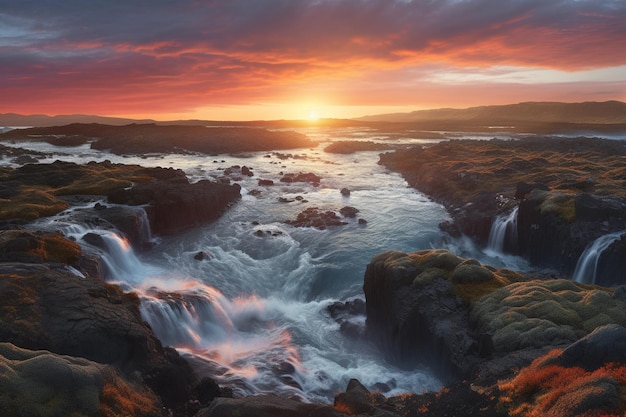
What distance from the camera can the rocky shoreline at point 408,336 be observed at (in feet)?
49.6

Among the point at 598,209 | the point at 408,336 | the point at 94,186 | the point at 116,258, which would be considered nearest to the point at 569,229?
the point at 598,209

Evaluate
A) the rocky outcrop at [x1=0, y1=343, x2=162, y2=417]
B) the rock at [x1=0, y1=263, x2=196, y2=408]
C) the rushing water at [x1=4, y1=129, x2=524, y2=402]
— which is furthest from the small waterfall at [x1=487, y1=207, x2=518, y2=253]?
the rocky outcrop at [x1=0, y1=343, x2=162, y2=417]

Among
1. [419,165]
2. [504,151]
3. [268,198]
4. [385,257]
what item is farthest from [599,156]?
[385,257]

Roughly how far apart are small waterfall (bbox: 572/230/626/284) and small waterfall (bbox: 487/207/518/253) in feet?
36.0

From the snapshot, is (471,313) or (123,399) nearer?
(123,399)

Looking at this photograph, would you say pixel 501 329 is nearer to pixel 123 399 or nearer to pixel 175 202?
pixel 123 399

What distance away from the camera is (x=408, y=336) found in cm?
2803

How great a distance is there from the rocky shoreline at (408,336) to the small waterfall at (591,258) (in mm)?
1017

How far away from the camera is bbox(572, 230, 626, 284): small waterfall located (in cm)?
3697

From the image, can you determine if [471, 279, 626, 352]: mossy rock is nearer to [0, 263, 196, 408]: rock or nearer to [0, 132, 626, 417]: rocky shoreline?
[0, 132, 626, 417]: rocky shoreline

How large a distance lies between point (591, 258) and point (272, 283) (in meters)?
30.1

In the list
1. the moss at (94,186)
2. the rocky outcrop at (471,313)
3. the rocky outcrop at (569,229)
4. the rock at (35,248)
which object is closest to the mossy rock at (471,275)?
the rocky outcrop at (471,313)

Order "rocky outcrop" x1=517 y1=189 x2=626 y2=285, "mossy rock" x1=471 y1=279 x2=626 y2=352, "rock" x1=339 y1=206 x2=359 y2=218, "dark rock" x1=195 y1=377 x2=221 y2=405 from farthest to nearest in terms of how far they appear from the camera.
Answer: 1. "rock" x1=339 y1=206 x2=359 y2=218
2. "rocky outcrop" x1=517 y1=189 x2=626 y2=285
3. "mossy rock" x1=471 y1=279 x2=626 y2=352
4. "dark rock" x1=195 y1=377 x2=221 y2=405

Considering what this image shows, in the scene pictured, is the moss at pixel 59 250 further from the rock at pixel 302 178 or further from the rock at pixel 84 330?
the rock at pixel 302 178
